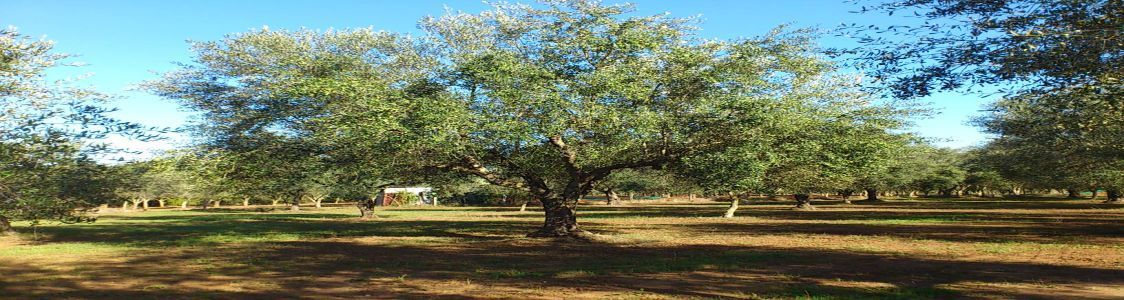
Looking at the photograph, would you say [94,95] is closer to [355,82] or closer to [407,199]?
→ [355,82]

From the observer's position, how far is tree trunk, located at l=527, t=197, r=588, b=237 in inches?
1025

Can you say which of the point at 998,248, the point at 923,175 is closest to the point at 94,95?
the point at 998,248

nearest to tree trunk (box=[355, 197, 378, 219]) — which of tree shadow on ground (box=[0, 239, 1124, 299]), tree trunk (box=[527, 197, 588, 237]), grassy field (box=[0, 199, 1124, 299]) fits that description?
grassy field (box=[0, 199, 1124, 299])

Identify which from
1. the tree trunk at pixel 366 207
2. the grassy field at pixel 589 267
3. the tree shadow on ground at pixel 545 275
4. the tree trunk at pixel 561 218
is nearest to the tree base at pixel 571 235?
the tree trunk at pixel 561 218

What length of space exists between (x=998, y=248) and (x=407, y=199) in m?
90.9

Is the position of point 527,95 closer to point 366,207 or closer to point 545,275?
point 545,275

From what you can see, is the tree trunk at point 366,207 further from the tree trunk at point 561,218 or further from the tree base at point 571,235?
the tree trunk at point 561,218

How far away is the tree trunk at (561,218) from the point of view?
2603 centimetres

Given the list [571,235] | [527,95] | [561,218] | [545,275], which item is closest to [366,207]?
[561,218]

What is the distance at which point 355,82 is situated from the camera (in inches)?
760

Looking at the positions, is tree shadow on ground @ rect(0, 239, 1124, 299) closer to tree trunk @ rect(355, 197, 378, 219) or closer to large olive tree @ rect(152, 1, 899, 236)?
large olive tree @ rect(152, 1, 899, 236)

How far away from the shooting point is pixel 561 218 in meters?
26.2

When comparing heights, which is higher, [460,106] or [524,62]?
[524,62]

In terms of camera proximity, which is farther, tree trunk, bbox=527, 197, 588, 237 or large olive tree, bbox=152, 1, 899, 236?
tree trunk, bbox=527, 197, 588, 237
